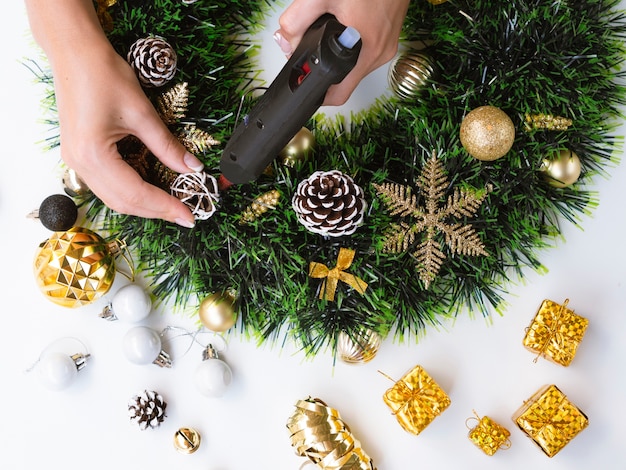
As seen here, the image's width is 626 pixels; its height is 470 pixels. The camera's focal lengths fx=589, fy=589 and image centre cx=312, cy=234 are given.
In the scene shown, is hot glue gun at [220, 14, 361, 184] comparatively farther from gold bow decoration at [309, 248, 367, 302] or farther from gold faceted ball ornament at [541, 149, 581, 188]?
gold faceted ball ornament at [541, 149, 581, 188]

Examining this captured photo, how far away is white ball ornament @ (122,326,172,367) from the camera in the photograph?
3.12 ft

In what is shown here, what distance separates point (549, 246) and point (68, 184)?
787 mm

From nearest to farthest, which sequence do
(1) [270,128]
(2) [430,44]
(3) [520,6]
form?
1. (1) [270,128]
2. (3) [520,6]
3. (2) [430,44]

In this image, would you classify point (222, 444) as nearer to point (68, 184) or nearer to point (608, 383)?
point (68, 184)

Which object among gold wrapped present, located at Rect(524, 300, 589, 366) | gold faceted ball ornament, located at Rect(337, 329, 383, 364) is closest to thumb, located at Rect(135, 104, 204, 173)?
gold faceted ball ornament, located at Rect(337, 329, 383, 364)

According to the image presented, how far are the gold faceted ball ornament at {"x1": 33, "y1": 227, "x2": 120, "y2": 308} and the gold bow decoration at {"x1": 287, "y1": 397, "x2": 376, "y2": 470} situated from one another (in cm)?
38

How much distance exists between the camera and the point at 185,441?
0.97 metres

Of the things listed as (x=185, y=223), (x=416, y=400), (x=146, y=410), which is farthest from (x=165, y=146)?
(x=416, y=400)

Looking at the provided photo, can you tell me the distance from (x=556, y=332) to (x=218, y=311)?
54 cm

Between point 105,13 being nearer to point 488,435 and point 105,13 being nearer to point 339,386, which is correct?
point 339,386

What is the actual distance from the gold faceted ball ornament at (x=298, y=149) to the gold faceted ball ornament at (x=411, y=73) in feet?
0.52

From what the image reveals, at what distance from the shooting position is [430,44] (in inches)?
37.8

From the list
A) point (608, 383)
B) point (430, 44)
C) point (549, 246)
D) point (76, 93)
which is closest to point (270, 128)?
point (76, 93)

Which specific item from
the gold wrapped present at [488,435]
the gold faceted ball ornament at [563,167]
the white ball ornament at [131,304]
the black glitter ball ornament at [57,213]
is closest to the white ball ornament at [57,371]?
the white ball ornament at [131,304]
